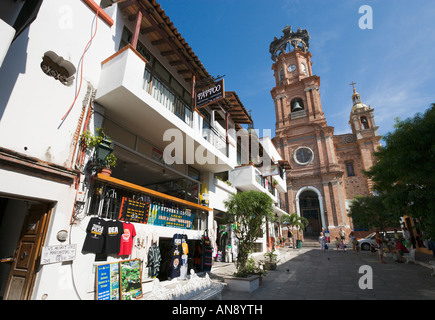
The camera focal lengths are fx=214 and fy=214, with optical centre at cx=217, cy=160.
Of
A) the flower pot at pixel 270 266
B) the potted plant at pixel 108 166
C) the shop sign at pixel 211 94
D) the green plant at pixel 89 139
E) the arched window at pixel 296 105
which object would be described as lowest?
the flower pot at pixel 270 266

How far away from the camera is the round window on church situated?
3372 centimetres

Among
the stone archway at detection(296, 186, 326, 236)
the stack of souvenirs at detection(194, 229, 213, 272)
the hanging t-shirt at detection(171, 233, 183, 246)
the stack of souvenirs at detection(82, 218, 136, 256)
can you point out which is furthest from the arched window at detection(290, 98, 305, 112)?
the stack of souvenirs at detection(82, 218, 136, 256)

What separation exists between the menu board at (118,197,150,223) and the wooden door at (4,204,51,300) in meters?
1.91

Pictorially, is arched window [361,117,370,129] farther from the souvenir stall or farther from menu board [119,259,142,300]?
menu board [119,259,142,300]

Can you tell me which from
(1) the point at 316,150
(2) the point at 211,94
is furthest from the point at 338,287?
(1) the point at 316,150

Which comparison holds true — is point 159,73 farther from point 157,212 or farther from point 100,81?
point 157,212

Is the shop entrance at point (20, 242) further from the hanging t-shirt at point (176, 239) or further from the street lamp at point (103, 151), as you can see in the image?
the hanging t-shirt at point (176, 239)

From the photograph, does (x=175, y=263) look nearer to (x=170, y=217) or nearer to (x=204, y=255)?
(x=170, y=217)

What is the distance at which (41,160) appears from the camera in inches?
195

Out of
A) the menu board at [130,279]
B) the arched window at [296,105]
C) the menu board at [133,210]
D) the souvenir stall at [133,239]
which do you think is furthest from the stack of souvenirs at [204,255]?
the arched window at [296,105]

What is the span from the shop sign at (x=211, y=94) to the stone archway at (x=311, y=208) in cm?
2725

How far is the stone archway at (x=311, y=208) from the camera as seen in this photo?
103 ft

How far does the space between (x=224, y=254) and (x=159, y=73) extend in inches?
409
